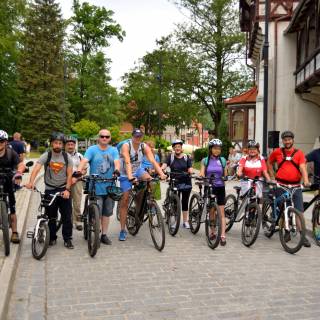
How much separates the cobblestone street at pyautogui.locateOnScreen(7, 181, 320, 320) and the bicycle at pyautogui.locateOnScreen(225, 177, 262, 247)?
220 millimetres

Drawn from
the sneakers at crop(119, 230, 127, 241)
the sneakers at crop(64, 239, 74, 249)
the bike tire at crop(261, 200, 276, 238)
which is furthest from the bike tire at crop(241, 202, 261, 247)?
the sneakers at crop(64, 239, 74, 249)

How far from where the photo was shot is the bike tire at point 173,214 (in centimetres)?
829

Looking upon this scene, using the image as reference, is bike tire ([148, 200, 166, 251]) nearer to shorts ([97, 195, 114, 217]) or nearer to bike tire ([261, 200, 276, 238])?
shorts ([97, 195, 114, 217])

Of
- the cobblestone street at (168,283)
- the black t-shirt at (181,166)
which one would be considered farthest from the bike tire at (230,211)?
the cobblestone street at (168,283)

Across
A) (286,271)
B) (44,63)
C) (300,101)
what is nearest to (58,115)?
(44,63)

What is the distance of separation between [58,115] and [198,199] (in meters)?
47.8

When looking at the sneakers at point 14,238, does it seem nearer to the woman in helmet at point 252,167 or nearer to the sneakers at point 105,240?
the sneakers at point 105,240

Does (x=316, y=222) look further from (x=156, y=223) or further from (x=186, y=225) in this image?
(x=156, y=223)

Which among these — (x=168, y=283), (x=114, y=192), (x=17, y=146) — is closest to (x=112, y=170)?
(x=114, y=192)

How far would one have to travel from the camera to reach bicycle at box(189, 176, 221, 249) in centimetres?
737

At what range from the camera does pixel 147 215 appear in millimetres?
7863

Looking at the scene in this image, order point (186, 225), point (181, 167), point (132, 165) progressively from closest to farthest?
point (132, 165) → point (181, 167) → point (186, 225)

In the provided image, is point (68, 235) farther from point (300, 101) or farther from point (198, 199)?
point (300, 101)

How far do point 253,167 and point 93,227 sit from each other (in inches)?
132
